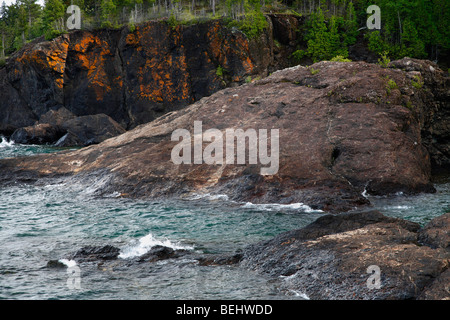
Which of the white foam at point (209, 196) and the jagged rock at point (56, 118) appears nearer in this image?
the white foam at point (209, 196)

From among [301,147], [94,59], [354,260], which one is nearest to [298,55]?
[94,59]

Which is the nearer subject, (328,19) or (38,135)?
(38,135)

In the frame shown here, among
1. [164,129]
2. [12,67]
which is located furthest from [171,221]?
[12,67]

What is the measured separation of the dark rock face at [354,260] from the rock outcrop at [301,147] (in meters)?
5.04

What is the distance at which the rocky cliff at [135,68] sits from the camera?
184ft

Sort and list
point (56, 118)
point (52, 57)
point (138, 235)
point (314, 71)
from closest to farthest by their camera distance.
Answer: point (138, 235)
point (314, 71)
point (56, 118)
point (52, 57)

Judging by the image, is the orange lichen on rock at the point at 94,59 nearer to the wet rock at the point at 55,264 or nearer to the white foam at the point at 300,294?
the wet rock at the point at 55,264

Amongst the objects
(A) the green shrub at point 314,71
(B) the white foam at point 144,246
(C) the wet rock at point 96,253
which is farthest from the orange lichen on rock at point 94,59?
(C) the wet rock at point 96,253

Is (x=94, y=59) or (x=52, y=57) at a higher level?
(x=52, y=57)

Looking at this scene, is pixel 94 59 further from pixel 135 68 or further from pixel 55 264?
pixel 55 264

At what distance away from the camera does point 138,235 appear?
12977mm

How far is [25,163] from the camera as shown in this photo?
877 inches

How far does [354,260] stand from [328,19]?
5965cm
